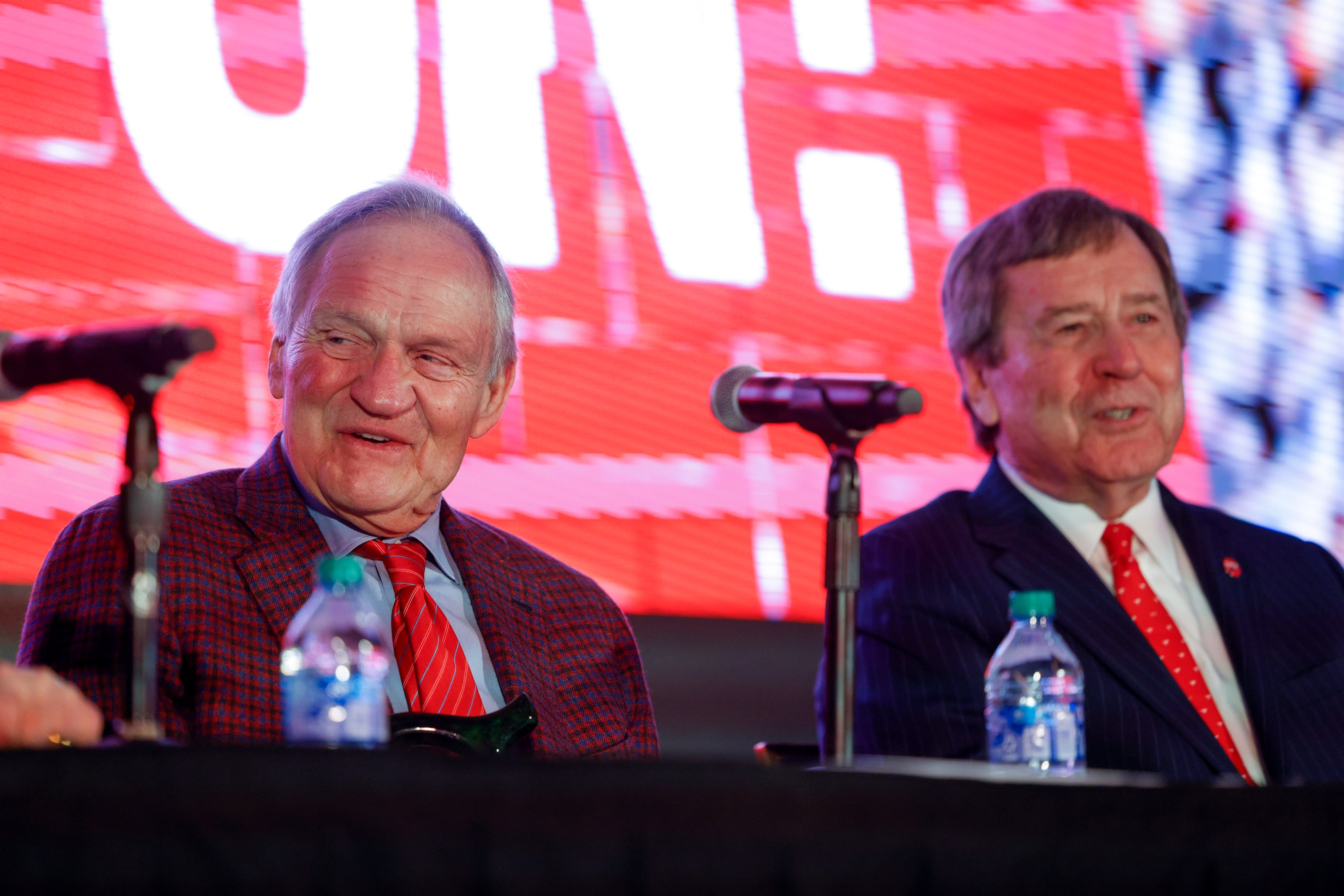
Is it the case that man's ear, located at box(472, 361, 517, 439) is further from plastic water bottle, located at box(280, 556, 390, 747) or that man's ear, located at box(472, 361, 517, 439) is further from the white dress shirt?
the white dress shirt

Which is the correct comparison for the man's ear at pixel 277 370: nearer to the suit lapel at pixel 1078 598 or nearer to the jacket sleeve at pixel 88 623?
the jacket sleeve at pixel 88 623

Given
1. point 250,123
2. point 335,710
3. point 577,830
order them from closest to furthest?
point 577,830 → point 335,710 → point 250,123

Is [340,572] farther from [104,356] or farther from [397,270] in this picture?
[397,270]

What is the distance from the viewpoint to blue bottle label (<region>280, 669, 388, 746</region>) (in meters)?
1.27

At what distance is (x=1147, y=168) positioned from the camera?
377cm

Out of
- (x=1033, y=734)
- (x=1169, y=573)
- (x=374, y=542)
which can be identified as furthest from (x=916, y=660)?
(x=374, y=542)

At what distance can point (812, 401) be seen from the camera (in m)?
1.48

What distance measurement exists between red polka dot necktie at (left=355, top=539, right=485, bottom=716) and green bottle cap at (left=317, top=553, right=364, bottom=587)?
0.57 metres

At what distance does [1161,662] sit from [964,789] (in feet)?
4.05

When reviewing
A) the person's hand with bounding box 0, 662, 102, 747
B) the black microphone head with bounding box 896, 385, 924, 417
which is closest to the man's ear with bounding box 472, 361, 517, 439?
the black microphone head with bounding box 896, 385, 924, 417

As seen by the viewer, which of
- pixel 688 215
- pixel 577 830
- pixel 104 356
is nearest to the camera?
pixel 577 830

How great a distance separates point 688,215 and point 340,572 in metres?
2.19

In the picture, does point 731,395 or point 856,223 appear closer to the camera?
point 731,395

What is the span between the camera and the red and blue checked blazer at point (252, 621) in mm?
1736
